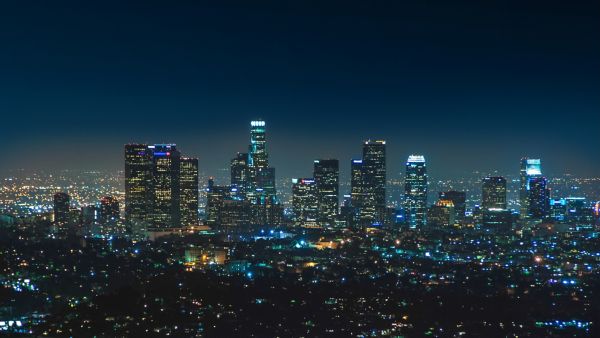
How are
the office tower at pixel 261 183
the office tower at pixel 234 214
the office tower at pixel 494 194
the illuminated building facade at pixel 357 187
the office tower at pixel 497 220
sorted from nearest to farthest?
1. the office tower at pixel 497 220
2. the office tower at pixel 234 214
3. the office tower at pixel 261 183
4. the illuminated building facade at pixel 357 187
5. the office tower at pixel 494 194

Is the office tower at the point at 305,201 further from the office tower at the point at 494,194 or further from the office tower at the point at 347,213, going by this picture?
the office tower at the point at 494,194

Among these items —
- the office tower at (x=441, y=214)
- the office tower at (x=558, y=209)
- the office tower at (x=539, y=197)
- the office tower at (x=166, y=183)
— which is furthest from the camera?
the office tower at (x=539, y=197)

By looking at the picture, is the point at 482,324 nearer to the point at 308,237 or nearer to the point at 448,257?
the point at 448,257

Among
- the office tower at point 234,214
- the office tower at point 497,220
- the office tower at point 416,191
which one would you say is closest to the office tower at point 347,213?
the office tower at point 416,191

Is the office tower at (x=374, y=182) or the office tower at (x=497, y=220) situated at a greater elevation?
the office tower at (x=374, y=182)

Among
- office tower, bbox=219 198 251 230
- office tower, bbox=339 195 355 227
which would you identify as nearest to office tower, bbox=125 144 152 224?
office tower, bbox=219 198 251 230

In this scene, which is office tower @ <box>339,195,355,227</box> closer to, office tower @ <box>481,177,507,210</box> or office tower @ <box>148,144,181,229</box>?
office tower @ <box>481,177,507,210</box>
